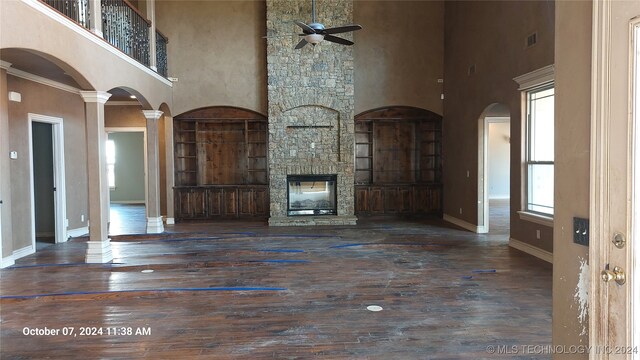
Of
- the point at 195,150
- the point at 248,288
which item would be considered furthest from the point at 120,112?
the point at 248,288

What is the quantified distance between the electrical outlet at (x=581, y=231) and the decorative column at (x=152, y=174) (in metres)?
7.91

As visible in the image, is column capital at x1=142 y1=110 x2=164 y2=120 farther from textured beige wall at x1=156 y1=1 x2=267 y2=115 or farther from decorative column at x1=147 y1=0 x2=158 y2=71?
textured beige wall at x1=156 y1=1 x2=267 y2=115

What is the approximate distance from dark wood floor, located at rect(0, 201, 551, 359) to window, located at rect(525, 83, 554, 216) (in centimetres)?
93

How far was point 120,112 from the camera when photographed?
34.2 feet

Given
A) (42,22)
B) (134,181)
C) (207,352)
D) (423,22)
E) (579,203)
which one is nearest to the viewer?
(579,203)

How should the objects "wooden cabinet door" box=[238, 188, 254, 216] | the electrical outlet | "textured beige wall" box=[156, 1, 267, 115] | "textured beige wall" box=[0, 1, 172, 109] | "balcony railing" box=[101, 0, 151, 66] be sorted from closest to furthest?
the electrical outlet, "textured beige wall" box=[0, 1, 172, 109], "balcony railing" box=[101, 0, 151, 66], "textured beige wall" box=[156, 1, 267, 115], "wooden cabinet door" box=[238, 188, 254, 216]

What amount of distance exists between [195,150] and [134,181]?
6.12 meters

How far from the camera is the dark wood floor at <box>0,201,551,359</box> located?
322 centimetres

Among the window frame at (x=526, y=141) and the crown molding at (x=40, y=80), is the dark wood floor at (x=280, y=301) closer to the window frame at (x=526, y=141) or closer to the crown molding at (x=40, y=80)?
the window frame at (x=526, y=141)

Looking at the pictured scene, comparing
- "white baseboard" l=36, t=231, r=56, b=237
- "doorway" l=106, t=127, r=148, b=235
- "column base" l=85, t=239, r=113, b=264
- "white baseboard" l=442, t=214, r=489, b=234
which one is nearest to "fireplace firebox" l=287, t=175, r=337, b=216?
"white baseboard" l=442, t=214, r=489, b=234

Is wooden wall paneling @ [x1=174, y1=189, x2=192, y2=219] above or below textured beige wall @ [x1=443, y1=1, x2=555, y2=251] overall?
below

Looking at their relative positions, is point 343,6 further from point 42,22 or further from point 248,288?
point 248,288

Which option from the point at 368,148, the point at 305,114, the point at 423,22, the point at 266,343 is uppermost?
the point at 423,22

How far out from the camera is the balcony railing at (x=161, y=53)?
9070 millimetres
